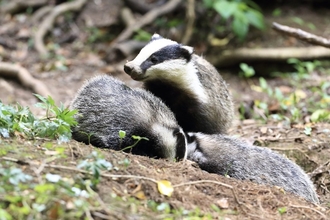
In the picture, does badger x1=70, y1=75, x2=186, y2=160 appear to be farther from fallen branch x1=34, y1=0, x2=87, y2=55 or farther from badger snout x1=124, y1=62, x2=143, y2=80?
fallen branch x1=34, y1=0, x2=87, y2=55

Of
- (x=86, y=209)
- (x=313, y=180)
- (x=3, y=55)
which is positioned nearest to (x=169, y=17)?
(x=3, y=55)

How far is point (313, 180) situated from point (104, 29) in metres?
8.13

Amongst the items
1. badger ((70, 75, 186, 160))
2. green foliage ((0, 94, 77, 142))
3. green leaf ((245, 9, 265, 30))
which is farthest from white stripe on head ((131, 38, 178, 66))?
green leaf ((245, 9, 265, 30))

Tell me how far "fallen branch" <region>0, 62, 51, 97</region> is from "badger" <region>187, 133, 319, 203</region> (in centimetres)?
496

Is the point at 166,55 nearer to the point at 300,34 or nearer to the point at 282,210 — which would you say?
the point at 300,34

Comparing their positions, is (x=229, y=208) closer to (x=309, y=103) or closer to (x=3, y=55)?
(x=309, y=103)

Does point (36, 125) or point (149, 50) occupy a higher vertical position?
point (149, 50)

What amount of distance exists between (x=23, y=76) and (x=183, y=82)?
5156mm

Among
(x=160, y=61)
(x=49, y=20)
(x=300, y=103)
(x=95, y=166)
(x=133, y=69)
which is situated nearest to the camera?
(x=95, y=166)

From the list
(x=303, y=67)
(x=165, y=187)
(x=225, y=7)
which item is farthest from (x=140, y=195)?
(x=303, y=67)

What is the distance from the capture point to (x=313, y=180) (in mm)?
5398

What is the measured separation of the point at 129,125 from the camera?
4402mm

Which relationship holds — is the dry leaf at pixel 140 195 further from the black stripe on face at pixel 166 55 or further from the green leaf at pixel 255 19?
the green leaf at pixel 255 19

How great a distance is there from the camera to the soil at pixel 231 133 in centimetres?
350
